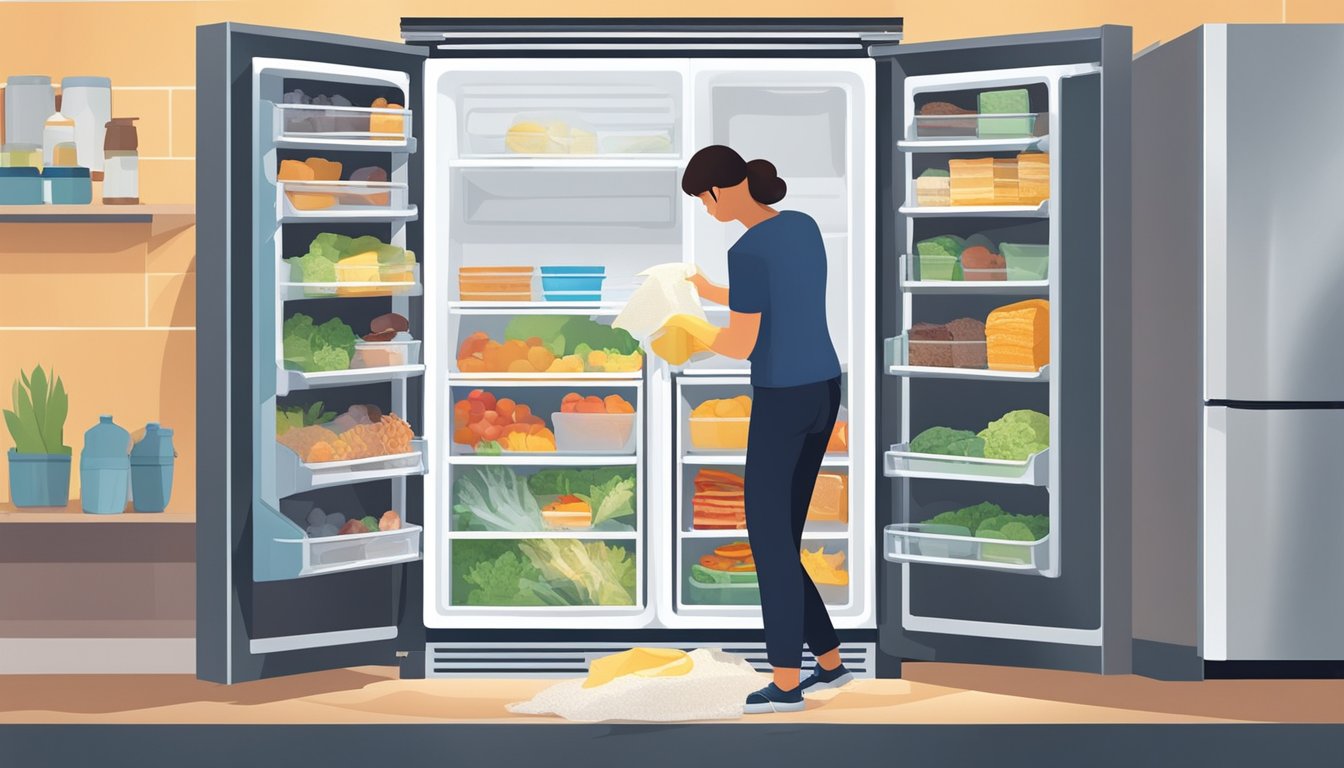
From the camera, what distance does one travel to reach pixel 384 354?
477 cm

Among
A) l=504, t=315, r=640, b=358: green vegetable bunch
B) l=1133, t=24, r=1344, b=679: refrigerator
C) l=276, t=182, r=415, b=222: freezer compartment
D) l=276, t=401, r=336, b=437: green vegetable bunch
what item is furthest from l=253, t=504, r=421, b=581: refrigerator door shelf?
l=1133, t=24, r=1344, b=679: refrigerator

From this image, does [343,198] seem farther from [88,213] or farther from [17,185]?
[17,185]

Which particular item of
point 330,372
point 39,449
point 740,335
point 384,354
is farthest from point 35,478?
point 740,335

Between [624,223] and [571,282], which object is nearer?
[571,282]

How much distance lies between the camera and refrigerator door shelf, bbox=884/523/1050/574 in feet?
15.4

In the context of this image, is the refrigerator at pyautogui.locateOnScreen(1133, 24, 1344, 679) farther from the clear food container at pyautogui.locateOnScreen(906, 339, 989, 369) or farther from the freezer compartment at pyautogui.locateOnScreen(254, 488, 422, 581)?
the freezer compartment at pyautogui.locateOnScreen(254, 488, 422, 581)

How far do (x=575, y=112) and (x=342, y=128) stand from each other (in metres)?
0.88

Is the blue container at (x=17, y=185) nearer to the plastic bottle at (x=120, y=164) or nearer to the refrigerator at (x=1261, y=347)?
the plastic bottle at (x=120, y=164)

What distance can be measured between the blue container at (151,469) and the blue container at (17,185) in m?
0.91

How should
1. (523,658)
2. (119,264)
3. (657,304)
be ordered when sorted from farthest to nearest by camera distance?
1. (119,264)
2. (523,658)
3. (657,304)

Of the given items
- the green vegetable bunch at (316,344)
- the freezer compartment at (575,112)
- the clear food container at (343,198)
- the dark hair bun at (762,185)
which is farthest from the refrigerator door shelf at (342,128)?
the dark hair bun at (762,185)

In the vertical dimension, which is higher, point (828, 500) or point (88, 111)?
point (88, 111)

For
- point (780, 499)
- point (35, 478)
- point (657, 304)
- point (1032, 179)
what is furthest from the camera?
point (35, 478)

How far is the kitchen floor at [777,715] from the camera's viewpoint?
14.2ft
